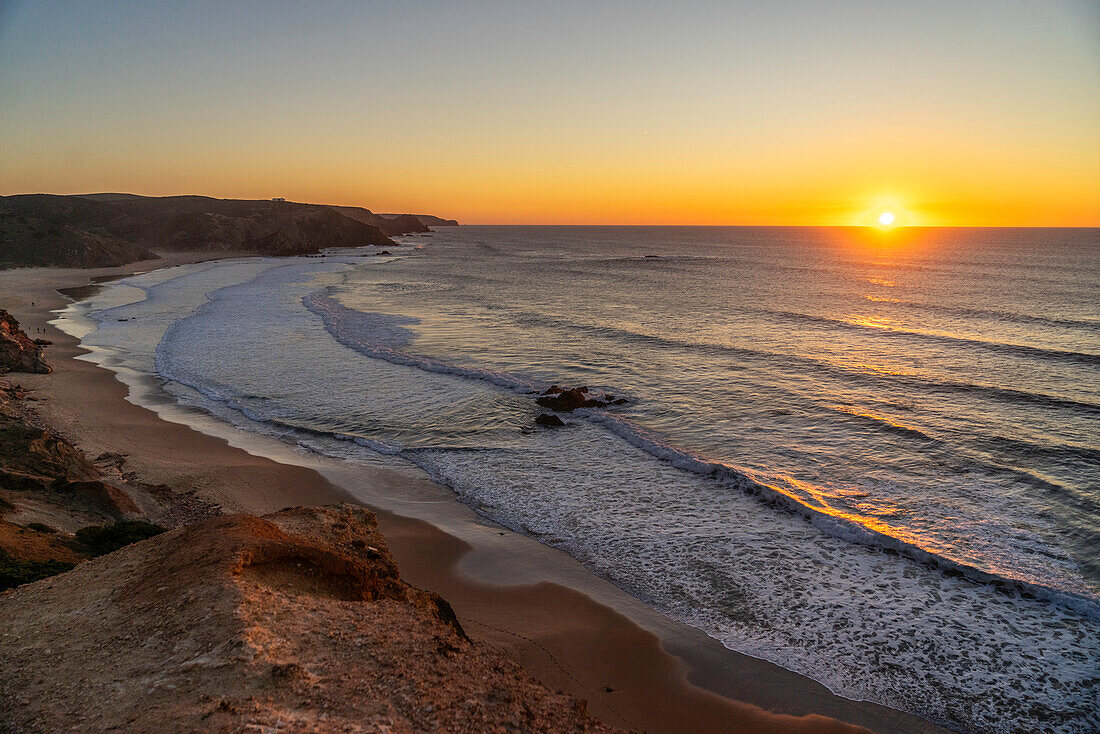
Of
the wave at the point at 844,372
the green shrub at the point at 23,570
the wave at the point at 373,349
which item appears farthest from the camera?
the wave at the point at 373,349

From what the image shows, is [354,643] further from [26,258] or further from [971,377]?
[26,258]

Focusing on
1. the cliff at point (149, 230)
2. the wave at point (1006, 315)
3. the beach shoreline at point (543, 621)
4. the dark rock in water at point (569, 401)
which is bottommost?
the beach shoreline at point (543, 621)

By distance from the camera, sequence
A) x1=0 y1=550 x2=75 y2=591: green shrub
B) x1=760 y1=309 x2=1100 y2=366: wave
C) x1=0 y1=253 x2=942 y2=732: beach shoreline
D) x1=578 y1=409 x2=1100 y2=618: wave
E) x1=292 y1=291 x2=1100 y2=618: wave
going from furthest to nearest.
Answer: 1. x1=760 y1=309 x2=1100 y2=366: wave
2. x1=292 y1=291 x2=1100 y2=618: wave
3. x1=578 y1=409 x2=1100 y2=618: wave
4. x1=0 y1=253 x2=942 y2=732: beach shoreline
5. x1=0 y1=550 x2=75 y2=591: green shrub

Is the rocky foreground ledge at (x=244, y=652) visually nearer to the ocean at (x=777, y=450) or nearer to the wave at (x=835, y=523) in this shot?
the ocean at (x=777, y=450)

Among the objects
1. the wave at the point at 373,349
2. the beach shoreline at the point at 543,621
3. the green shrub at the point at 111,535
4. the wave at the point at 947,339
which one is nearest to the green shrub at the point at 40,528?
the green shrub at the point at 111,535

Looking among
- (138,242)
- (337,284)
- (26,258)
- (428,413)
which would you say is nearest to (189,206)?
(138,242)

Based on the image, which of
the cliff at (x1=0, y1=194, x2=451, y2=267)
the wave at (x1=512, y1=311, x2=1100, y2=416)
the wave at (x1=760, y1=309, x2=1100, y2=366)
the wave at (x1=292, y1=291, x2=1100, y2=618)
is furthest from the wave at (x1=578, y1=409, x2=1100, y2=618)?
the cliff at (x1=0, y1=194, x2=451, y2=267)

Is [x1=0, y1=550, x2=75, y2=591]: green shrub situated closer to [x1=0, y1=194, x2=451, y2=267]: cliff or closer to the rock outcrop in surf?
the rock outcrop in surf
